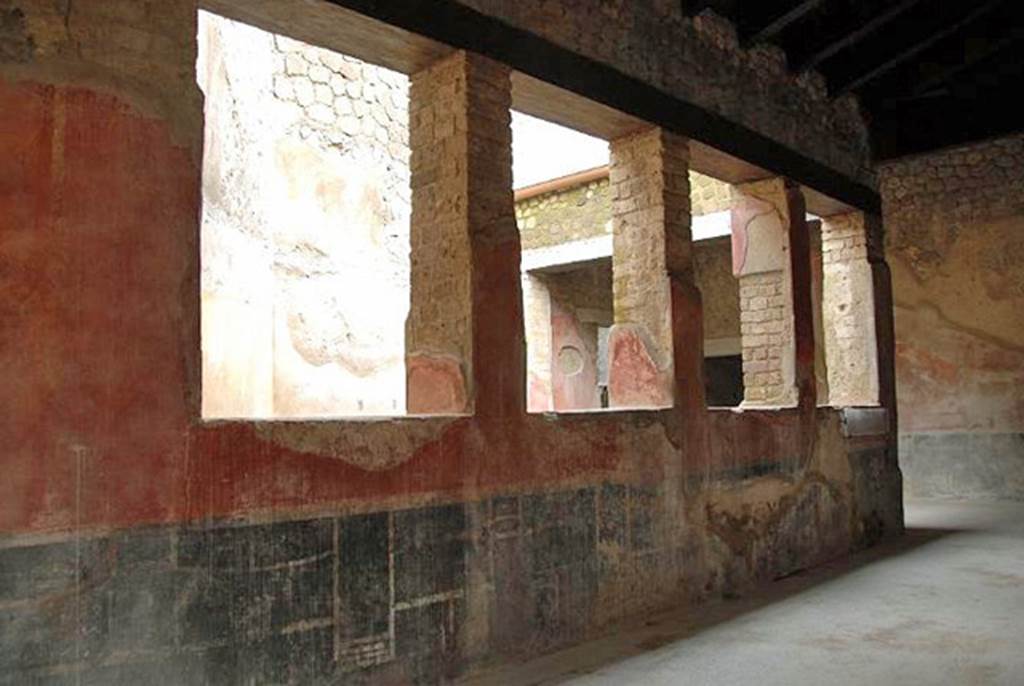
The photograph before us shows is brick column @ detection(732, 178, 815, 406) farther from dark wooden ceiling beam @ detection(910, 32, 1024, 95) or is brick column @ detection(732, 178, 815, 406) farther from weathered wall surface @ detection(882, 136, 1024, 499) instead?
weathered wall surface @ detection(882, 136, 1024, 499)

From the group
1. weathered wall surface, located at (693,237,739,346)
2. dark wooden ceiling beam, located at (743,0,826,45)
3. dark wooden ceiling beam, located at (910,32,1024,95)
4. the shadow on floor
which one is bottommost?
the shadow on floor

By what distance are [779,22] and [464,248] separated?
11.4ft

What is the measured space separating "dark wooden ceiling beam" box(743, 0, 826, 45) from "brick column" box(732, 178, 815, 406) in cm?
108

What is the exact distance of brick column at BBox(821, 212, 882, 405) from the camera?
754 cm

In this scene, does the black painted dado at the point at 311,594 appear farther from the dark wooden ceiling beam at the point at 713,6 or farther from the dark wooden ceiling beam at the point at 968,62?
the dark wooden ceiling beam at the point at 968,62

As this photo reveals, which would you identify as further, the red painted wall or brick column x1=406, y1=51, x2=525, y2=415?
brick column x1=406, y1=51, x2=525, y2=415

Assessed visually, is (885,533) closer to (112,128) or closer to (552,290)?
(552,290)

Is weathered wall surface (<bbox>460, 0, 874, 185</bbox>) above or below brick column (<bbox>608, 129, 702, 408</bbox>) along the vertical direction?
above

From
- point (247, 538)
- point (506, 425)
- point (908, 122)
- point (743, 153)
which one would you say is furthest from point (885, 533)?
point (247, 538)

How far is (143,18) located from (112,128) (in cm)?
44

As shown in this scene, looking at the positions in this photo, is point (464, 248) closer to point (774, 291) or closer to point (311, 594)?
point (311, 594)

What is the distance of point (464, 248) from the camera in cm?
398

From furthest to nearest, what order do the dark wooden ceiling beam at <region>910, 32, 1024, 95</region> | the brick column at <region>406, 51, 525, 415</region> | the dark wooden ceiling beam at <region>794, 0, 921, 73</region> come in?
the dark wooden ceiling beam at <region>910, 32, 1024, 95</region> < the dark wooden ceiling beam at <region>794, 0, 921, 73</region> < the brick column at <region>406, 51, 525, 415</region>

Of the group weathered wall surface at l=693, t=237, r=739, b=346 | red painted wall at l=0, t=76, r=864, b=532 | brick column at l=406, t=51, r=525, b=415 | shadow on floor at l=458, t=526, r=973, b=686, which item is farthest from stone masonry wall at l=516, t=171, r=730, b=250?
red painted wall at l=0, t=76, r=864, b=532
